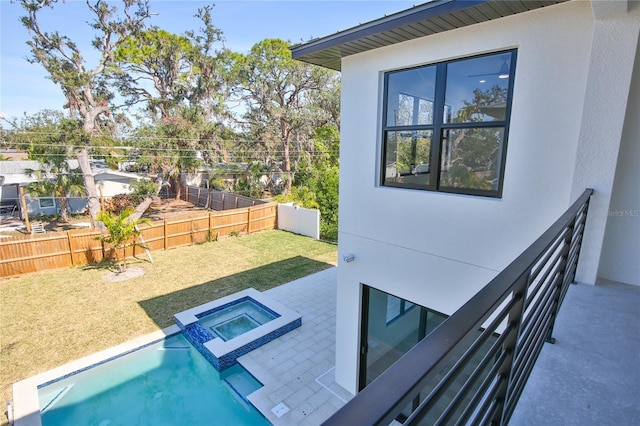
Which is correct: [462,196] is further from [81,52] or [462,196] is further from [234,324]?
[81,52]

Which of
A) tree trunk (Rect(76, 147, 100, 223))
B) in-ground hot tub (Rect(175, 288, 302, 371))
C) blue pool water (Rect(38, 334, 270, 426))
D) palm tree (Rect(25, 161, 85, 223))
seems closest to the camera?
blue pool water (Rect(38, 334, 270, 426))

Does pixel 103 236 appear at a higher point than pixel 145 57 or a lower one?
lower

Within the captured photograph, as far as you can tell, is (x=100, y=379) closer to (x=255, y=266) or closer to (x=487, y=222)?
(x=255, y=266)

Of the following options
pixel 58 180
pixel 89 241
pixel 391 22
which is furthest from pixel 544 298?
pixel 58 180

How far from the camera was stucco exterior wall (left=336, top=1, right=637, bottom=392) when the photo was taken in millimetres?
2898

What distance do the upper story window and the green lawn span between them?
23.1 feet

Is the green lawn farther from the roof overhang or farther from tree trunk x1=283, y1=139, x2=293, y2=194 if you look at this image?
tree trunk x1=283, y1=139, x2=293, y2=194

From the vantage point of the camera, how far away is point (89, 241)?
1124 centimetres

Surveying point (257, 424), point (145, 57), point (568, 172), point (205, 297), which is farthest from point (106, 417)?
point (145, 57)

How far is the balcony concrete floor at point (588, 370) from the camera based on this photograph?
1619 mm

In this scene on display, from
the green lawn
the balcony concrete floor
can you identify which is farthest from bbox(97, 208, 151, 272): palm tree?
the balcony concrete floor

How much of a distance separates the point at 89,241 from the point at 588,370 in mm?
13296

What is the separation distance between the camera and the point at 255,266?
1170 centimetres

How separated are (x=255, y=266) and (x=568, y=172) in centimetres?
1012
